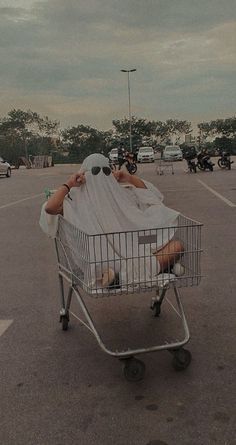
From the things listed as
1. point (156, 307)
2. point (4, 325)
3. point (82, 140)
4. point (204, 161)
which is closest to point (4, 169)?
point (204, 161)

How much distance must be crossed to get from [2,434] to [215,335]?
178 cm

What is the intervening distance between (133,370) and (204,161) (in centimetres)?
2289

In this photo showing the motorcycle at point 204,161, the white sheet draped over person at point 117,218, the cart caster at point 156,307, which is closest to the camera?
the white sheet draped over person at point 117,218

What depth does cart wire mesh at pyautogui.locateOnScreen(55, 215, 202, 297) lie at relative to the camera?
314cm

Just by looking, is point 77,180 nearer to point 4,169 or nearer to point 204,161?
point 204,161

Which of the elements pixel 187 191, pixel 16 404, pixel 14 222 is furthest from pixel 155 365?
pixel 187 191

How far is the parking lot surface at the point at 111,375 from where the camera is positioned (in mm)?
2555

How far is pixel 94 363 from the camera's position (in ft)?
10.9

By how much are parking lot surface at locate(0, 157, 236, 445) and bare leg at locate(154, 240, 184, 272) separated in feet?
2.08

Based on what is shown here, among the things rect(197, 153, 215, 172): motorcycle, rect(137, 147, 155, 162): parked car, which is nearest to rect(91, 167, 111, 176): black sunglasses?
rect(197, 153, 215, 172): motorcycle

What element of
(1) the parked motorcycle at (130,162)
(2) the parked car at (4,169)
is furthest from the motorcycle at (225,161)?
(2) the parked car at (4,169)

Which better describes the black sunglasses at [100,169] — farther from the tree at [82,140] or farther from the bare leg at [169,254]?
the tree at [82,140]

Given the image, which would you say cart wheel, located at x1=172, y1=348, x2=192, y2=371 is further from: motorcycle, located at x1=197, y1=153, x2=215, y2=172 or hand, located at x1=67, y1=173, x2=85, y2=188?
motorcycle, located at x1=197, y1=153, x2=215, y2=172

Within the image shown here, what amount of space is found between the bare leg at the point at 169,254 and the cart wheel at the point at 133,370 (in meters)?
0.65
